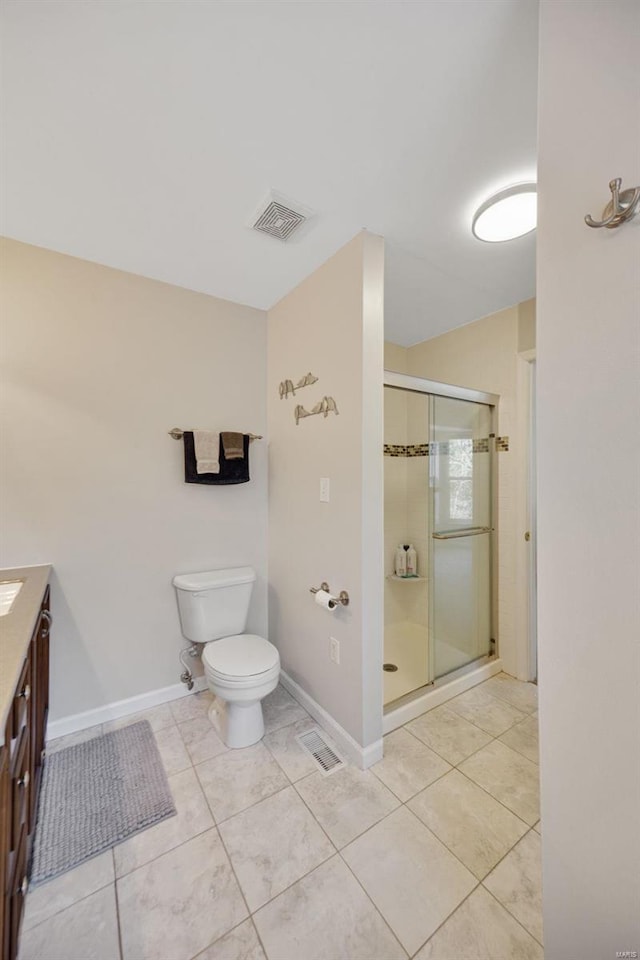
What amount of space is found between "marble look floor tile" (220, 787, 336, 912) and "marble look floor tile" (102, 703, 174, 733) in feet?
2.40

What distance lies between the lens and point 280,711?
2023mm

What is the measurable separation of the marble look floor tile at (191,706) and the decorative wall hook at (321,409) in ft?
5.70

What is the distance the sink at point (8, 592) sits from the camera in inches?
50.3

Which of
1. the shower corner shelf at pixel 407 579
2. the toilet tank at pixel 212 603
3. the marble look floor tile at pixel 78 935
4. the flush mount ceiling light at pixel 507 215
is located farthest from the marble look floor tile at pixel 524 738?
the flush mount ceiling light at pixel 507 215

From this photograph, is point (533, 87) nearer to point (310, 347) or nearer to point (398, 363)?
point (310, 347)

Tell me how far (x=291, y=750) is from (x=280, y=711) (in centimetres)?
31

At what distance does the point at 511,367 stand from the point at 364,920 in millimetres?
2683

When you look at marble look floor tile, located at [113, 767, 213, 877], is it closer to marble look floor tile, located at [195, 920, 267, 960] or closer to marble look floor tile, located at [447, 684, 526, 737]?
marble look floor tile, located at [195, 920, 267, 960]

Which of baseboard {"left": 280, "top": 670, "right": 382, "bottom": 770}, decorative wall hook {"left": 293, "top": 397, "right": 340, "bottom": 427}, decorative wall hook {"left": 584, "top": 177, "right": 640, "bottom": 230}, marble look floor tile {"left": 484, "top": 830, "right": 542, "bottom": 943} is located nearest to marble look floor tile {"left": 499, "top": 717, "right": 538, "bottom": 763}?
marble look floor tile {"left": 484, "top": 830, "right": 542, "bottom": 943}

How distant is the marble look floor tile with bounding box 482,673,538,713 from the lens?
209 cm

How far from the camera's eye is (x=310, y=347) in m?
1.96

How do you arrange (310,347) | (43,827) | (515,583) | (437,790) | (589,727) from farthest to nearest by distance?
(515,583), (310,347), (437,790), (43,827), (589,727)

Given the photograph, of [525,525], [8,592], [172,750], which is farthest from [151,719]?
[525,525]

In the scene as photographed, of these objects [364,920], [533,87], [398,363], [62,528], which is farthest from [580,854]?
[398,363]
